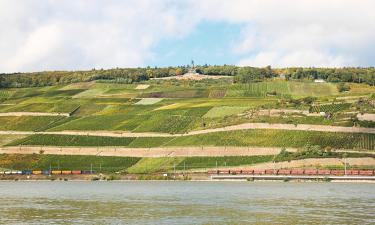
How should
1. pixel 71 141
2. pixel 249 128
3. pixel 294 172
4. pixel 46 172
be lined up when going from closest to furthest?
pixel 294 172 < pixel 46 172 < pixel 249 128 < pixel 71 141

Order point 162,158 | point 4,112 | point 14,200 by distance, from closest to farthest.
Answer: point 14,200 < point 162,158 < point 4,112

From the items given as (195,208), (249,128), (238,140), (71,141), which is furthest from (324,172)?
(195,208)

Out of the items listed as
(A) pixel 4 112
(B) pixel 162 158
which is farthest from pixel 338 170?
(A) pixel 4 112

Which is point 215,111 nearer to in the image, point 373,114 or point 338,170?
point 373,114

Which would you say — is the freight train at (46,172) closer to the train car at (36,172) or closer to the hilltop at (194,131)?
the train car at (36,172)

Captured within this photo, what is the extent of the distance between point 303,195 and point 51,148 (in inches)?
3018

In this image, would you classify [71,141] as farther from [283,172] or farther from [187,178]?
[283,172]

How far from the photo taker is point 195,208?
Result: 6338 centimetres

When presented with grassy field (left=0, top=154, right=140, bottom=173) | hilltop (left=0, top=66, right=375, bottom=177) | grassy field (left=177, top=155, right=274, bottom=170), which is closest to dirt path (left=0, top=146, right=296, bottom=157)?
hilltop (left=0, top=66, right=375, bottom=177)

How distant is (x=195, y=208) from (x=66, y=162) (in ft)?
258

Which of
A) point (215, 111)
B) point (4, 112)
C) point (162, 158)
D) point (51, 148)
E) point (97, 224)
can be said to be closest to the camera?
point (97, 224)

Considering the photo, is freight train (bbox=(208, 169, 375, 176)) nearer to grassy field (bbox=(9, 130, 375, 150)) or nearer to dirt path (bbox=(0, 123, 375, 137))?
grassy field (bbox=(9, 130, 375, 150))

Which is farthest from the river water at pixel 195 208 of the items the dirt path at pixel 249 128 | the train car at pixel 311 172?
the dirt path at pixel 249 128

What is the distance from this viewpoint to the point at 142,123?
15812 centimetres
